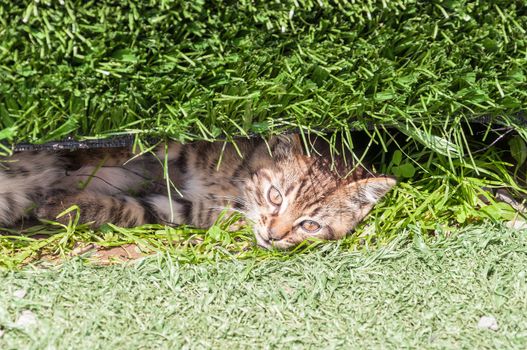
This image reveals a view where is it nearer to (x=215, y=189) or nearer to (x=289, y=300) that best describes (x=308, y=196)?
(x=215, y=189)

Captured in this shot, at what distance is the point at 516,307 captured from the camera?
9.80 feet

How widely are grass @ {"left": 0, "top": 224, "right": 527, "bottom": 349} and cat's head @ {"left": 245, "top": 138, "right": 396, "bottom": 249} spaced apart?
0.84ft

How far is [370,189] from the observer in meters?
3.54

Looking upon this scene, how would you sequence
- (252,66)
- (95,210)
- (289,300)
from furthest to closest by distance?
(95,210) < (289,300) < (252,66)

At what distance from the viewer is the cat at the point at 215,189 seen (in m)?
3.46

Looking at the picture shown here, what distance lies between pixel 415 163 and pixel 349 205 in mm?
417

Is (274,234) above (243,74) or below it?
below

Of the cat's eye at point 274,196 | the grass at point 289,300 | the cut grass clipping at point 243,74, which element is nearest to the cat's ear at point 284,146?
the cat's eye at point 274,196

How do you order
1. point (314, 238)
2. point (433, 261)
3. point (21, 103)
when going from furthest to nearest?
point (314, 238)
point (433, 261)
point (21, 103)

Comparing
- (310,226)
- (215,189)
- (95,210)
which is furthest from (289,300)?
(95,210)

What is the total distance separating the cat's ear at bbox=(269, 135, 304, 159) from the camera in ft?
11.3

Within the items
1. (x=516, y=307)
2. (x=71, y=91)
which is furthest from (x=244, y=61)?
(x=516, y=307)

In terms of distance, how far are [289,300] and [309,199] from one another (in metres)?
0.71

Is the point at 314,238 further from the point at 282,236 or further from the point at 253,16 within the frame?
the point at 253,16
